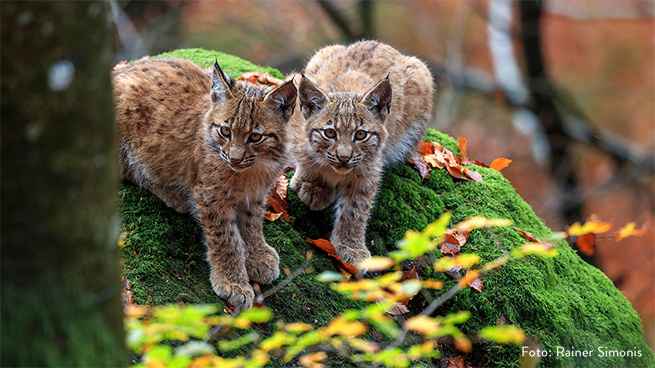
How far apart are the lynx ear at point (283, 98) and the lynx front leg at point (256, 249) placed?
66 cm

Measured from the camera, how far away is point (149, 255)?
376 centimetres

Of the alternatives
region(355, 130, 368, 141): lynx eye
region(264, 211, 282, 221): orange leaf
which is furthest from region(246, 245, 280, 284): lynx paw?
region(355, 130, 368, 141): lynx eye

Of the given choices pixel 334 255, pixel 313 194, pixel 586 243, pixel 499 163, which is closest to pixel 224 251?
pixel 334 255

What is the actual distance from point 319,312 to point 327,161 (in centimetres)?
127

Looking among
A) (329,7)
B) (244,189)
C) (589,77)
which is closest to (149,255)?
(244,189)

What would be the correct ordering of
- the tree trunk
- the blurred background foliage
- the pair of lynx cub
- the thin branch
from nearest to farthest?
the tree trunk
the pair of lynx cub
the blurred background foliage
the thin branch

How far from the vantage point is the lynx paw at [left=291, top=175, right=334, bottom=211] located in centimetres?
486

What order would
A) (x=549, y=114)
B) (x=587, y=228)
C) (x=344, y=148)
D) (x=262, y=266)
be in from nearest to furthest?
(x=587, y=228) < (x=262, y=266) < (x=344, y=148) < (x=549, y=114)

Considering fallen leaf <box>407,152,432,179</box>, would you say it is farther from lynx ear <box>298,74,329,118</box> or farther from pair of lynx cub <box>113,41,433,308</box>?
lynx ear <box>298,74,329,118</box>

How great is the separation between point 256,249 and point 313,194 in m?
0.94

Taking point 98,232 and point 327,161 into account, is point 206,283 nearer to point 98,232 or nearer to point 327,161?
point 327,161

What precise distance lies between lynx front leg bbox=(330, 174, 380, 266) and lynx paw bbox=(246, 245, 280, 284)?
27.2 inches

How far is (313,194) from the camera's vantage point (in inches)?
191

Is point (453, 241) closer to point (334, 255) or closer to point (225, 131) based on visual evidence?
point (334, 255)
